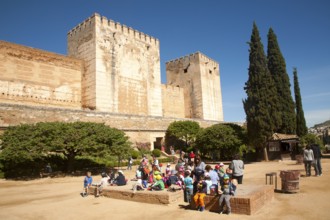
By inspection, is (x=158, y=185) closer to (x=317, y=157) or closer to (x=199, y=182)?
(x=199, y=182)

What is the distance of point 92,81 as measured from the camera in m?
24.2

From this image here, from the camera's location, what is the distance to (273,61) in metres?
23.9

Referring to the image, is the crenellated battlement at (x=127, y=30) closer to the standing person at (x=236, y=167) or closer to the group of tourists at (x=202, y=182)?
the group of tourists at (x=202, y=182)

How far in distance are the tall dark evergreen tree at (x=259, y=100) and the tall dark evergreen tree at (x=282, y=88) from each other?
3266 mm

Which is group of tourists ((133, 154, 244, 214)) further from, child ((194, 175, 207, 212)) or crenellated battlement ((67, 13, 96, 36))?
crenellated battlement ((67, 13, 96, 36))

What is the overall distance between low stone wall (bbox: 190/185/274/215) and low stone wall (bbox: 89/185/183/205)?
932 mm

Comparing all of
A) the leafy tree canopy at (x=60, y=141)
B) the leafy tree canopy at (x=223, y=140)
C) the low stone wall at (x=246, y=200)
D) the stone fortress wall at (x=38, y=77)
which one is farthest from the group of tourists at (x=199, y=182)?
the stone fortress wall at (x=38, y=77)

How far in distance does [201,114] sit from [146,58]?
11.7 metres

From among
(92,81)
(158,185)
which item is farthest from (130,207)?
(92,81)

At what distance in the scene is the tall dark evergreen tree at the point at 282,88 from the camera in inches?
917

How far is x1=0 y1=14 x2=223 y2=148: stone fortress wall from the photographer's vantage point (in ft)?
67.8

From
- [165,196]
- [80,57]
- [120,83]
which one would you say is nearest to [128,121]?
[120,83]

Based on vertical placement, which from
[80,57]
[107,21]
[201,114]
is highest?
[107,21]

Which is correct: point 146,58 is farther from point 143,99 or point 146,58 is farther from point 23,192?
point 23,192
